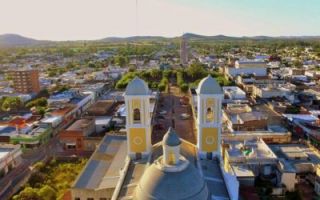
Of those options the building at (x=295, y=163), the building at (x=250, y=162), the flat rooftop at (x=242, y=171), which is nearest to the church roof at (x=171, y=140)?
the building at (x=250, y=162)

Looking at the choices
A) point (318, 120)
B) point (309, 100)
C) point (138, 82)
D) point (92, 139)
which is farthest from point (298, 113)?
point (138, 82)

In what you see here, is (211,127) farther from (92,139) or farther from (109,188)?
(92,139)

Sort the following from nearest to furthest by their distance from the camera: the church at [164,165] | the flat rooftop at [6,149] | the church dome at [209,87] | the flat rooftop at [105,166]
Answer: the church at [164,165] → the church dome at [209,87] → the flat rooftop at [105,166] → the flat rooftop at [6,149]

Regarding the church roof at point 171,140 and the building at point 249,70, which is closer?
the church roof at point 171,140

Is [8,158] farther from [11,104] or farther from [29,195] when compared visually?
[11,104]

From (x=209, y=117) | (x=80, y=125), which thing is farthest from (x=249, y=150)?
(x=80, y=125)

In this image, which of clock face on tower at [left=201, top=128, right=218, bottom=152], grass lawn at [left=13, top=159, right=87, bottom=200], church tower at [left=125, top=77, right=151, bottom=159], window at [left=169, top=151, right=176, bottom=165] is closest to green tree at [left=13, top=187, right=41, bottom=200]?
grass lawn at [left=13, top=159, right=87, bottom=200]

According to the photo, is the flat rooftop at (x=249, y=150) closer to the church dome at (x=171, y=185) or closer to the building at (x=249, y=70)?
the church dome at (x=171, y=185)
